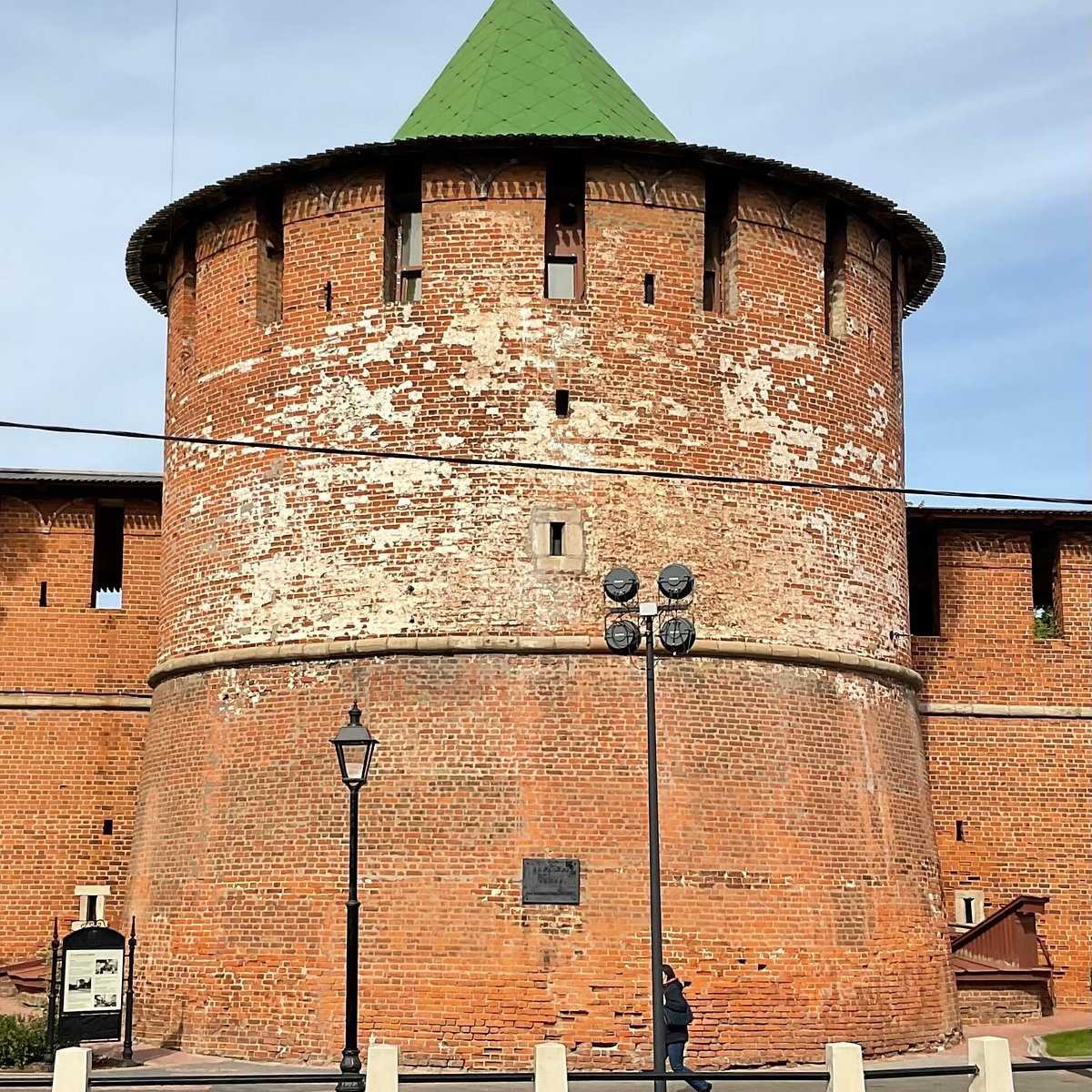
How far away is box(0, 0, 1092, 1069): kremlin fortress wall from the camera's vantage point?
16.7 metres

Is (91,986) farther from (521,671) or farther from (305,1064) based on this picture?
(521,671)

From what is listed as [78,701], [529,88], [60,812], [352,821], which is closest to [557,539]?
[352,821]

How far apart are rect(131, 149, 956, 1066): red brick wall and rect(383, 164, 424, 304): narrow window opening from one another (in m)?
0.23

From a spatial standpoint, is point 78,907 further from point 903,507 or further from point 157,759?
point 903,507

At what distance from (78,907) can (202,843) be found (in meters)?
4.00

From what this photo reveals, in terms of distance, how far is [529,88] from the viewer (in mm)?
20453

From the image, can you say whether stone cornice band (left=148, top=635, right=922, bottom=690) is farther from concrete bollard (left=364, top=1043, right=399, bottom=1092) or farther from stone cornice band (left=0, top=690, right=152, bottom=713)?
concrete bollard (left=364, top=1043, right=399, bottom=1092)

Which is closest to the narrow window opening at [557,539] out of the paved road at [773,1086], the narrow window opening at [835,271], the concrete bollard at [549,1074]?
the narrow window opening at [835,271]

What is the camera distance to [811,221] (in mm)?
19328

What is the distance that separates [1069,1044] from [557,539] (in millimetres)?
7676

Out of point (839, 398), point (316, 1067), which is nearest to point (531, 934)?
point (316, 1067)

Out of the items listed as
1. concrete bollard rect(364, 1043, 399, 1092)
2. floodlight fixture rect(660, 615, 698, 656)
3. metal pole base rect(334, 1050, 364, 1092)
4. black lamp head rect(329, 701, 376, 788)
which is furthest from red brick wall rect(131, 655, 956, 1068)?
concrete bollard rect(364, 1043, 399, 1092)

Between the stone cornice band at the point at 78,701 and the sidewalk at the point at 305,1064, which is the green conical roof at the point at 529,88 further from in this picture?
the sidewalk at the point at 305,1064

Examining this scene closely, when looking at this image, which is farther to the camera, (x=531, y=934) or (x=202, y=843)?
(x=202, y=843)
